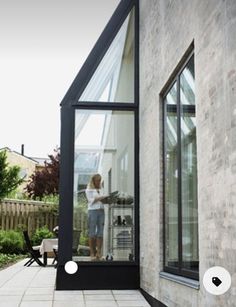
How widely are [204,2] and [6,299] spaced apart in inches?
174

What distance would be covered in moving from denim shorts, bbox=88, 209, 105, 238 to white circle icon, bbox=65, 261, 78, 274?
486mm

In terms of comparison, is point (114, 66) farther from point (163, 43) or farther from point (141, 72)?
point (163, 43)

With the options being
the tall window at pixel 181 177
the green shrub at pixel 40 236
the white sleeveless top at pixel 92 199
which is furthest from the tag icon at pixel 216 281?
the green shrub at pixel 40 236

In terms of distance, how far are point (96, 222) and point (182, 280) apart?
2.88 meters

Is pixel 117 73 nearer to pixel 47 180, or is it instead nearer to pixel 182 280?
pixel 182 280

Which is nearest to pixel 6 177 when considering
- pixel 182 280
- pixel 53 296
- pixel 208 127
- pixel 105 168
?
pixel 105 168

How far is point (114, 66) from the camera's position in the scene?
27.3ft

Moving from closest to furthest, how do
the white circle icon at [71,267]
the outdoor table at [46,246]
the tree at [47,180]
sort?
the white circle icon at [71,267], the outdoor table at [46,246], the tree at [47,180]

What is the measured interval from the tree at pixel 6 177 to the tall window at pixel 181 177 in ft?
34.4

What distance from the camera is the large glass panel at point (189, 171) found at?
15.7 ft

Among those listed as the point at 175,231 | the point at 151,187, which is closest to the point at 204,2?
the point at 175,231

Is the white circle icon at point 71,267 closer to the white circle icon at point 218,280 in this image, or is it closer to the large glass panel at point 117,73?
the large glass panel at point 117,73

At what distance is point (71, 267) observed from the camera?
732 cm

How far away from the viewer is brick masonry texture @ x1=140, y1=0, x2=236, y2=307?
3.54m
